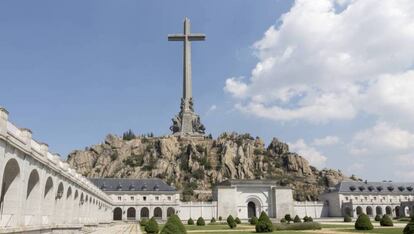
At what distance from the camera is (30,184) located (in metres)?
29.0

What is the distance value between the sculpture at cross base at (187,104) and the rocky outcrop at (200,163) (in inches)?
196

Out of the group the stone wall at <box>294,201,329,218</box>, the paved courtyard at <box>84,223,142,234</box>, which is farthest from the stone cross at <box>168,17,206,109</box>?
the paved courtyard at <box>84,223,142,234</box>

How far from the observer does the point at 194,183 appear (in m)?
128

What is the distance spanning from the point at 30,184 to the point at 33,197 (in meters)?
1.03

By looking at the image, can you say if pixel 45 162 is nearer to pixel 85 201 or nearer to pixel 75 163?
pixel 85 201

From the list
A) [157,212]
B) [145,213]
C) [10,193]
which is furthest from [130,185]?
[10,193]

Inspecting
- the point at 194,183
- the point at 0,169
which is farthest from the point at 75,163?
the point at 0,169

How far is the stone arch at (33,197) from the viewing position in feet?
92.1

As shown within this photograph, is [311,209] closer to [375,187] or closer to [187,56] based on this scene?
[375,187]

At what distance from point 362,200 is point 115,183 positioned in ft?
217

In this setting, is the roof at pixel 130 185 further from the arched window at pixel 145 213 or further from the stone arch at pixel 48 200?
the stone arch at pixel 48 200

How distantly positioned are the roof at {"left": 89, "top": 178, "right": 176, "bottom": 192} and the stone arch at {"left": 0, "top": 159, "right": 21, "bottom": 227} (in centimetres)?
7615

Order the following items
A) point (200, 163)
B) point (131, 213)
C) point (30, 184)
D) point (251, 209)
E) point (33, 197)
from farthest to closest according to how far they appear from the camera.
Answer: point (200, 163) < point (131, 213) < point (251, 209) < point (30, 184) < point (33, 197)

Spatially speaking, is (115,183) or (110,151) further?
(110,151)
